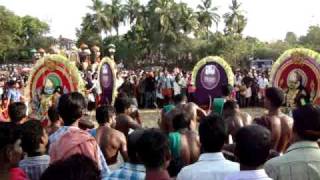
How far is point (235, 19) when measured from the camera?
63.9 m

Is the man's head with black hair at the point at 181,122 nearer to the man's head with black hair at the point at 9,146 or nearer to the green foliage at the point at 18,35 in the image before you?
the man's head with black hair at the point at 9,146

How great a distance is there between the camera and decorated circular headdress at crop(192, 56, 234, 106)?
11.4 metres

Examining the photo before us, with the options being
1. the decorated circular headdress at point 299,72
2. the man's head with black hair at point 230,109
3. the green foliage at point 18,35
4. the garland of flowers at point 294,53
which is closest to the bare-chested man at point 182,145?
the man's head with black hair at point 230,109

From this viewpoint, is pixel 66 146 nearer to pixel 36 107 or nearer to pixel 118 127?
pixel 118 127

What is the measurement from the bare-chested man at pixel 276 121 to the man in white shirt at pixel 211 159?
2338 mm

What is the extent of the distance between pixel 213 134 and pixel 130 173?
2.00 feet

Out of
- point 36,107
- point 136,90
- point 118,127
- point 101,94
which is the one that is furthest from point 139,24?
point 118,127

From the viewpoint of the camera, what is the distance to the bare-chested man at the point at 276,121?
5992 mm

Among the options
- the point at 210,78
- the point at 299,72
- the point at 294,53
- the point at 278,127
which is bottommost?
the point at 278,127

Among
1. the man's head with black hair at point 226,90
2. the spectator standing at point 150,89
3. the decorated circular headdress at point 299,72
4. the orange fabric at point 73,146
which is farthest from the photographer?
the spectator standing at point 150,89

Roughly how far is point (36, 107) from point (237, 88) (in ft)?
36.1

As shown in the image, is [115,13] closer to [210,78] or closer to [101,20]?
[101,20]

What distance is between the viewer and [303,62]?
10.4m

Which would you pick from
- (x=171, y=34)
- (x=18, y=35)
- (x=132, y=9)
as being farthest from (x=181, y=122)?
(x=18, y=35)
